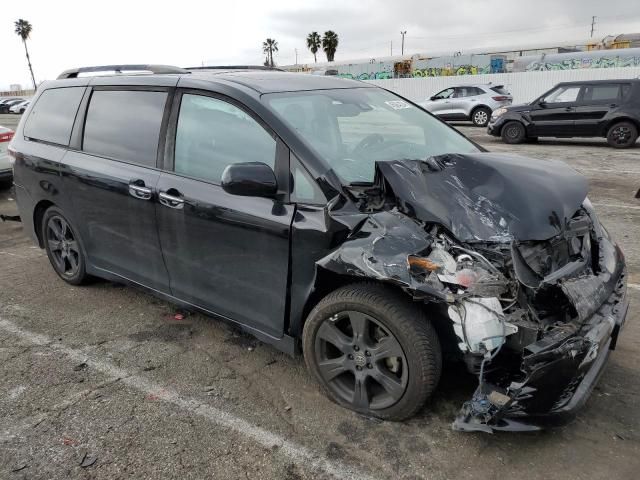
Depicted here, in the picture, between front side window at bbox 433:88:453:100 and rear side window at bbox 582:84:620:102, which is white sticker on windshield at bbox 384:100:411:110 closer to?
rear side window at bbox 582:84:620:102

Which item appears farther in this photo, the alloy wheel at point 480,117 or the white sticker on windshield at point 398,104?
the alloy wheel at point 480,117

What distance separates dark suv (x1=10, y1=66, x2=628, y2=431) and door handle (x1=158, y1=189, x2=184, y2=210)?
12 millimetres

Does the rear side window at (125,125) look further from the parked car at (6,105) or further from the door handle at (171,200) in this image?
the parked car at (6,105)

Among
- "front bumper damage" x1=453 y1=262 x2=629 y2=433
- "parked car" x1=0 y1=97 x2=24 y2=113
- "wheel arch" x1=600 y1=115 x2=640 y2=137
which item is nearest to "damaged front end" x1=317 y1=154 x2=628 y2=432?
"front bumper damage" x1=453 y1=262 x2=629 y2=433

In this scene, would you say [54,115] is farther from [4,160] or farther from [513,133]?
[513,133]

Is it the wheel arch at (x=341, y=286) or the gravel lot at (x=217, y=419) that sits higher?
the wheel arch at (x=341, y=286)

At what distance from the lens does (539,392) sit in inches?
88.0

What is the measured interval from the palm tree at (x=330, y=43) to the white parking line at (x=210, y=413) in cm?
7779

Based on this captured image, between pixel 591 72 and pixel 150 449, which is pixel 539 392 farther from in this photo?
pixel 591 72

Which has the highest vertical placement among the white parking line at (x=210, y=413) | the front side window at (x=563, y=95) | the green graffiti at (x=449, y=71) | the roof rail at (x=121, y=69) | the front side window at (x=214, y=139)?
the green graffiti at (x=449, y=71)

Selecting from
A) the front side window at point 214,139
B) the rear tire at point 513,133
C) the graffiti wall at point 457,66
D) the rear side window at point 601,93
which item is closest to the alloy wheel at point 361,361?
the front side window at point 214,139

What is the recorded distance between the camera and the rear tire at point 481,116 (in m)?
19.9

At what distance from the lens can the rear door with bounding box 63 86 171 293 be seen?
11.5ft

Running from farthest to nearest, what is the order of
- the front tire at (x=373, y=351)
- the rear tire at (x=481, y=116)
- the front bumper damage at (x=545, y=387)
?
the rear tire at (x=481, y=116), the front tire at (x=373, y=351), the front bumper damage at (x=545, y=387)
